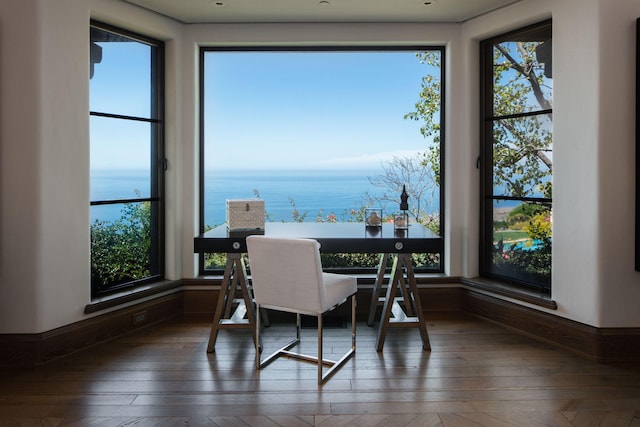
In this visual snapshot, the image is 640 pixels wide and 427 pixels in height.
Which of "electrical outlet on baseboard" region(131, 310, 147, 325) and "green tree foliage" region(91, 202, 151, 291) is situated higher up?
"green tree foliage" region(91, 202, 151, 291)

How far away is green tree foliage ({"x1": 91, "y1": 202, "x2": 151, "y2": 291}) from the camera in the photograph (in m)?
3.68

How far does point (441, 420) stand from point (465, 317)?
6.12ft

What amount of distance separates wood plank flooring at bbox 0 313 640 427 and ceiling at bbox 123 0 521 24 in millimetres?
2481

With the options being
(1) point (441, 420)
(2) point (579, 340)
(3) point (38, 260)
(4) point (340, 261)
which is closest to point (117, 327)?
(3) point (38, 260)

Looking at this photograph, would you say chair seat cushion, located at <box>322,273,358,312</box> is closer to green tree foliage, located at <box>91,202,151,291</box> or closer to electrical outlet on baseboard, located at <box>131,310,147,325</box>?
electrical outlet on baseboard, located at <box>131,310,147,325</box>

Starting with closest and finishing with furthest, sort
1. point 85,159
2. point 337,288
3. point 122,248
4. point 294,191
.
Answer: point 337,288 → point 85,159 → point 122,248 → point 294,191

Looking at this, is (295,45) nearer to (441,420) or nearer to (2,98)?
(2,98)

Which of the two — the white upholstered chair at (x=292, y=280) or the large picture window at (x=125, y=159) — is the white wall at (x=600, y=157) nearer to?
the white upholstered chair at (x=292, y=280)

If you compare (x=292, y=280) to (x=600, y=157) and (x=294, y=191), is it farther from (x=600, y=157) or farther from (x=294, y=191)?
(x=600, y=157)

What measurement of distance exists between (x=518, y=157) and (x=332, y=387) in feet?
7.78

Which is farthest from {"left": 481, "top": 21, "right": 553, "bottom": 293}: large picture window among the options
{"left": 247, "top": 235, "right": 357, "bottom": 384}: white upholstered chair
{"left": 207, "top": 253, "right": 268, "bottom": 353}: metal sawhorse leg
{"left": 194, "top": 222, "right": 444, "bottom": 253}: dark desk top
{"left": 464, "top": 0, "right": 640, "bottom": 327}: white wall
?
{"left": 207, "top": 253, "right": 268, "bottom": 353}: metal sawhorse leg

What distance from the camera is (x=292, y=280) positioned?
112 inches

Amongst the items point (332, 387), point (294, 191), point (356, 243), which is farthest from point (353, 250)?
point (294, 191)

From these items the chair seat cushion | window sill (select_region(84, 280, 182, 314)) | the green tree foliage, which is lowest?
window sill (select_region(84, 280, 182, 314))
